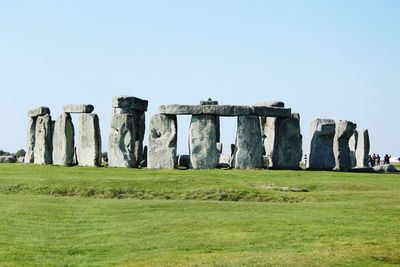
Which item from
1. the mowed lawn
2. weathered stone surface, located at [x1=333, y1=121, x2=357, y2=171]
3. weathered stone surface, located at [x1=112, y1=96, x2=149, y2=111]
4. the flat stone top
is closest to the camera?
the mowed lawn

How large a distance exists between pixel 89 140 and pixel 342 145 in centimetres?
1383

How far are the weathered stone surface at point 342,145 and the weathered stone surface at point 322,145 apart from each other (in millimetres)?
702

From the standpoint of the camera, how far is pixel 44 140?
44750 millimetres

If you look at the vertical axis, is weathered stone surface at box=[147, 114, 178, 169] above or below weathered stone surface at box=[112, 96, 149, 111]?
below

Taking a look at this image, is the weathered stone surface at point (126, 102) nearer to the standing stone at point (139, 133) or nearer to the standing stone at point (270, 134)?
the standing stone at point (139, 133)

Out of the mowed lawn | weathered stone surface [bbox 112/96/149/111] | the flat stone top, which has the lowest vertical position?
the mowed lawn

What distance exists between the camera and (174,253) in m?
18.9

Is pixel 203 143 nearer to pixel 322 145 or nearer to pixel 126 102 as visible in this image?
pixel 126 102

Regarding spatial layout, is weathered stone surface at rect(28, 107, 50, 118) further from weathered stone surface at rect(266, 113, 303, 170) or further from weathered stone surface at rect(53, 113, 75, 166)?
weathered stone surface at rect(266, 113, 303, 170)

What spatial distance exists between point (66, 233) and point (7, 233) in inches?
61.8

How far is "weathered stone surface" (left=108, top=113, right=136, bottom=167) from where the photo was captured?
138 feet

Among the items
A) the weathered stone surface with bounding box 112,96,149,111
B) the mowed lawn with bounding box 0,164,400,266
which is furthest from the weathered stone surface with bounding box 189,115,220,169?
the mowed lawn with bounding box 0,164,400,266

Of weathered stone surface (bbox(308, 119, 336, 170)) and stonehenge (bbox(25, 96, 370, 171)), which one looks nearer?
stonehenge (bbox(25, 96, 370, 171))

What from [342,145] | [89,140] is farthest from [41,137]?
[342,145]
